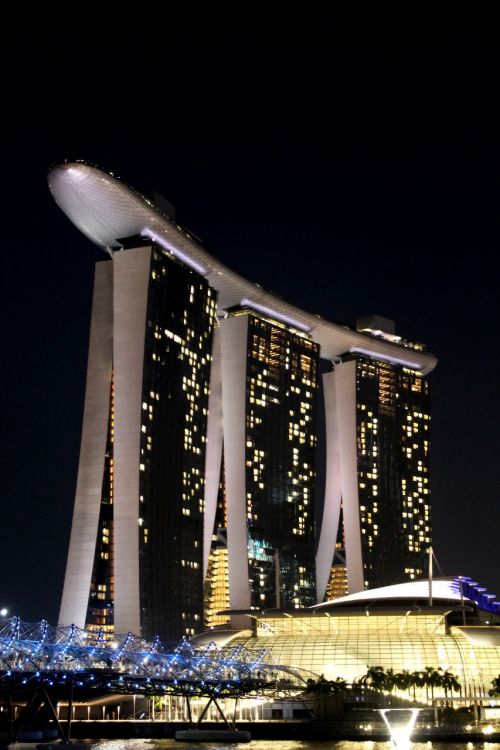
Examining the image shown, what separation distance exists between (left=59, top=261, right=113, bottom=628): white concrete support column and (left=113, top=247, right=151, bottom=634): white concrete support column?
122 inches

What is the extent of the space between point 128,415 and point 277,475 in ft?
166

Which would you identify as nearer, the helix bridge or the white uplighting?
the helix bridge

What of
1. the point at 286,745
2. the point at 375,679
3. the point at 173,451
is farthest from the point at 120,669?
the point at 173,451

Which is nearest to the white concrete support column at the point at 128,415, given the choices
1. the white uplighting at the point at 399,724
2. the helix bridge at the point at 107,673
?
the helix bridge at the point at 107,673

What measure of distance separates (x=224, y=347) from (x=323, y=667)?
219ft

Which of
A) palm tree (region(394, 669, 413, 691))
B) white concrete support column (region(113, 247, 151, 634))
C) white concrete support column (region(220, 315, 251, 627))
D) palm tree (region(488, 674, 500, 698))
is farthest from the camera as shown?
white concrete support column (region(220, 315, 251, 627))

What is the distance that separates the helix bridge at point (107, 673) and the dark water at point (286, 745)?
4.44 metres

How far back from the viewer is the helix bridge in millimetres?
90438

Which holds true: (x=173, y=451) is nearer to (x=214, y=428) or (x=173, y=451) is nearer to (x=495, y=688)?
(x=214, y=428)

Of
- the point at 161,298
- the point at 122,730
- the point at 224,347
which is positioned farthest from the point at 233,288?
the point at 122,730

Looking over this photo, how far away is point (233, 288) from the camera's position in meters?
178

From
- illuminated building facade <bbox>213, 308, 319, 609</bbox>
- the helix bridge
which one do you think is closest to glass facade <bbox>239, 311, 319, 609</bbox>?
illuminated building facade <bbox>213, 308, 319, 609</bbox>

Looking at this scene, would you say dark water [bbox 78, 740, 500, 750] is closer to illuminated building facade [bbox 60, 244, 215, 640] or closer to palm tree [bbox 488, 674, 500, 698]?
palm tree [bbox 488, 674, 500, 698]

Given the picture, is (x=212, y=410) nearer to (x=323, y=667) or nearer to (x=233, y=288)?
(x=233, y=288)
